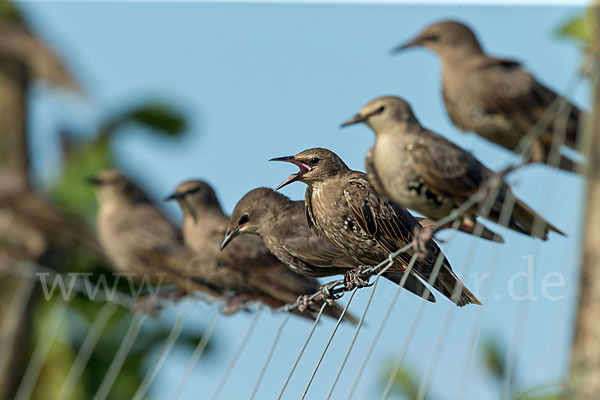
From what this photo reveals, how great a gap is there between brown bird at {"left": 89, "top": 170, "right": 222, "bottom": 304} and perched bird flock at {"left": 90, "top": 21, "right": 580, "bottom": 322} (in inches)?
143

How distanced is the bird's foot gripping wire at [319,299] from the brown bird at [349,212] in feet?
0.39

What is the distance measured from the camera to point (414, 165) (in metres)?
3.62

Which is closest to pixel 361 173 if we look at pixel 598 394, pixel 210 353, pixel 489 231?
pixel 489 231

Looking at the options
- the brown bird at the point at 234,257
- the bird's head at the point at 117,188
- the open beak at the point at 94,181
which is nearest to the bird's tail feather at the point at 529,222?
the brown bird at the point at 234,257

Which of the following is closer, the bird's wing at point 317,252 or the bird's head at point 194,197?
the bird's wing at point 317,252

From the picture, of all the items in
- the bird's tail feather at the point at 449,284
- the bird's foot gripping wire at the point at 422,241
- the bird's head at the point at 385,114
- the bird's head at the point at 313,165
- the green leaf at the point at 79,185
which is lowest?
the green leaf at the point at 79,185

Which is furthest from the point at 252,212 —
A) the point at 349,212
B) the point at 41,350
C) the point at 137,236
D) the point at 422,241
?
the point at 41,350

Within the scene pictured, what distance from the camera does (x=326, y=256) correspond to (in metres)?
3.89

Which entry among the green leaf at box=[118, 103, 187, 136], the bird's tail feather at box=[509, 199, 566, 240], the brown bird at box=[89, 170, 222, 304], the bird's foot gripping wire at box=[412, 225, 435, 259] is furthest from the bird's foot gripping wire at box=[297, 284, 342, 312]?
the green leaf at box=[118, 103, 187, 136]

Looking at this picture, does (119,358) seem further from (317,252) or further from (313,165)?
(313,165)

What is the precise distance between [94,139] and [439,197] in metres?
15.4

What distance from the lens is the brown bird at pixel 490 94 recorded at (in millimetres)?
4238

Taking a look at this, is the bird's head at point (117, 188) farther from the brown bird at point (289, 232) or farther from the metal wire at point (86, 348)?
the brown bird at point (289, 232)

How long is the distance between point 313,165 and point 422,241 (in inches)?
20.1
